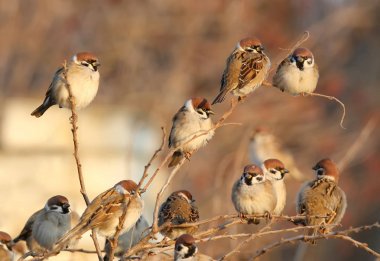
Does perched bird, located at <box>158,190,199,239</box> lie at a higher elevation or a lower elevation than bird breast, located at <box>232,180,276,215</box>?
lower

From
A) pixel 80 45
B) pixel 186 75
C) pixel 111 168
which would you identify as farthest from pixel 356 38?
pixel 111 168

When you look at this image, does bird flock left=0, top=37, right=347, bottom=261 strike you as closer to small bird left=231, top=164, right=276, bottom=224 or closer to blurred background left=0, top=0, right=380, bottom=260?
small bird left=231, top=164, right=276, bottom=224

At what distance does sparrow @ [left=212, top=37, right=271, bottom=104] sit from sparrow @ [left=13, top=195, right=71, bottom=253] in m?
1.17

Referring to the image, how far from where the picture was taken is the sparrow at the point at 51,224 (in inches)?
244

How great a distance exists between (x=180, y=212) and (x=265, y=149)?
3.70 meters

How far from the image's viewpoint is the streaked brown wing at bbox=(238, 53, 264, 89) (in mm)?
5938

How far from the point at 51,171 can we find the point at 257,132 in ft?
7.89

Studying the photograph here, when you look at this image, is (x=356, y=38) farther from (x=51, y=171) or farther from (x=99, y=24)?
(x=51, y=171)

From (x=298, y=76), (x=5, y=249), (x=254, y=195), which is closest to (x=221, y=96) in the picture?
(x=298, y=76)

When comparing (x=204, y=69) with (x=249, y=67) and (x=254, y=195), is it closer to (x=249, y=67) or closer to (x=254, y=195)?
(x=249, y=67)

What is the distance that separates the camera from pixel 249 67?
598cm

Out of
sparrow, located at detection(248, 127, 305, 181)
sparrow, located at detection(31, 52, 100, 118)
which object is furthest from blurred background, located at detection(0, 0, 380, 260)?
sparrow, located at detection(31, 52, 100, 118)

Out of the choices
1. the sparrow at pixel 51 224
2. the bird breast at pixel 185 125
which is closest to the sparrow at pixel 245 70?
the bird breast at pixel 185 125

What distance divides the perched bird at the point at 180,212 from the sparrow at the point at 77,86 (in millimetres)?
733
